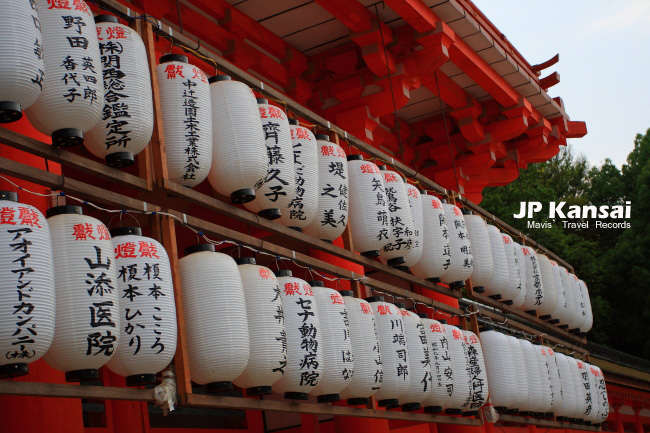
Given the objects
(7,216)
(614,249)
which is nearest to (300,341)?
(7,216)

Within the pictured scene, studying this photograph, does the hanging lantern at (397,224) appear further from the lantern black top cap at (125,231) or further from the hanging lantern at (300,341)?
the lantern black top cap at (125,231)

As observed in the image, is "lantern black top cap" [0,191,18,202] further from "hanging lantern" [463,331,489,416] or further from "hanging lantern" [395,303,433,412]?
"hanging lantern" [463,331,489,416]

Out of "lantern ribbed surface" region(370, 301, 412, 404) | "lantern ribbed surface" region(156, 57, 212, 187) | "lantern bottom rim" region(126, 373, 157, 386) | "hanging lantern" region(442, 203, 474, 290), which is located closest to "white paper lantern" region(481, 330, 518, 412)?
"hanging lantern" region(442, 203, 474, 290)

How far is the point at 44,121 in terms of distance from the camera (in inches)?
165

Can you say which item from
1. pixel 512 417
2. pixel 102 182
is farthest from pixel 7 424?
pixel 512 417

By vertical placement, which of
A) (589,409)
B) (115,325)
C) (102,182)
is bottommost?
(589,409)

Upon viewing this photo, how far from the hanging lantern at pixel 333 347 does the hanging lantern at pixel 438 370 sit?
166 cm

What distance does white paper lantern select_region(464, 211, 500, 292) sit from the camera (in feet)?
30.3

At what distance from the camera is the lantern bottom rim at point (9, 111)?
12.6 ft

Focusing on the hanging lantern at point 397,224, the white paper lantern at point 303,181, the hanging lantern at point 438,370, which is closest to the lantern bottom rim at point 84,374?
the white paper lantern at point 303,181

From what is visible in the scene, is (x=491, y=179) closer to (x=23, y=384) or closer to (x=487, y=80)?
(x=487, y=80)

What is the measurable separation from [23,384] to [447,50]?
6.56m

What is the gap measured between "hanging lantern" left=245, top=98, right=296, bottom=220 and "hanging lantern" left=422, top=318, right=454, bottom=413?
2.41 metres

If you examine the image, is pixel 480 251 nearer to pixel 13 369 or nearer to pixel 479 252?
pixel 479 252
